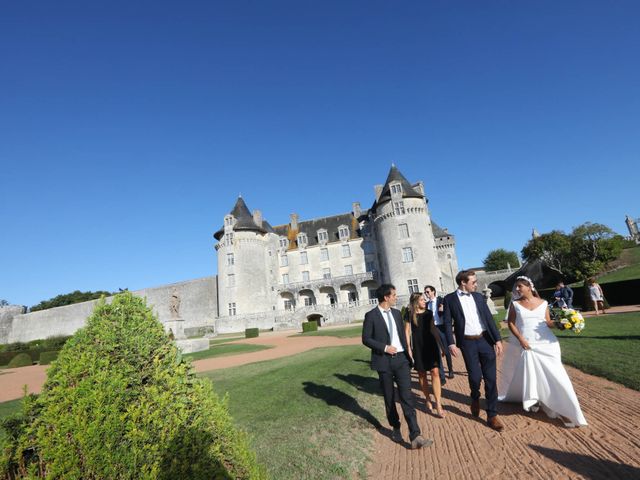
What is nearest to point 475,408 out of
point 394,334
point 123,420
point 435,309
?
point 394,334

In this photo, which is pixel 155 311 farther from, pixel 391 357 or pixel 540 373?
pixel 540 373

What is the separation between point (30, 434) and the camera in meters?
1.94

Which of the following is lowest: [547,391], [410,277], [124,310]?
[547,391]

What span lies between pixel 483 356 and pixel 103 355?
176 inches

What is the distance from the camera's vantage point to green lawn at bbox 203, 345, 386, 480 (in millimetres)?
3631

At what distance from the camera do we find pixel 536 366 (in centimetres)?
446

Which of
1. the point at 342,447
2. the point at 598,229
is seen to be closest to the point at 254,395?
the point at 342,447

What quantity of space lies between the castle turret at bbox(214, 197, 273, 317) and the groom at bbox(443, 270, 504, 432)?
3446 centimetres

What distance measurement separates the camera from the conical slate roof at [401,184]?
3403 centimetres

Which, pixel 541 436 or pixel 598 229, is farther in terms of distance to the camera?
pixel 598 229

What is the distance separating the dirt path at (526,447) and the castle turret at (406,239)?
2818 cm

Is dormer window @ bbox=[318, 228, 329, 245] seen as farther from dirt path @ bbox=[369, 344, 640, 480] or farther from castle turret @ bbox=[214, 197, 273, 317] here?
dirt path @ bbox=[369, 344, 640, 480]

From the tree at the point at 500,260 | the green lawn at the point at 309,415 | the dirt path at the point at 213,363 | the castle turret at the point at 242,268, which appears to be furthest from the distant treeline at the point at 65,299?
the tree at the point at 500,260

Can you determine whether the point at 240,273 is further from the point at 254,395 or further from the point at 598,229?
the point at 598,229
